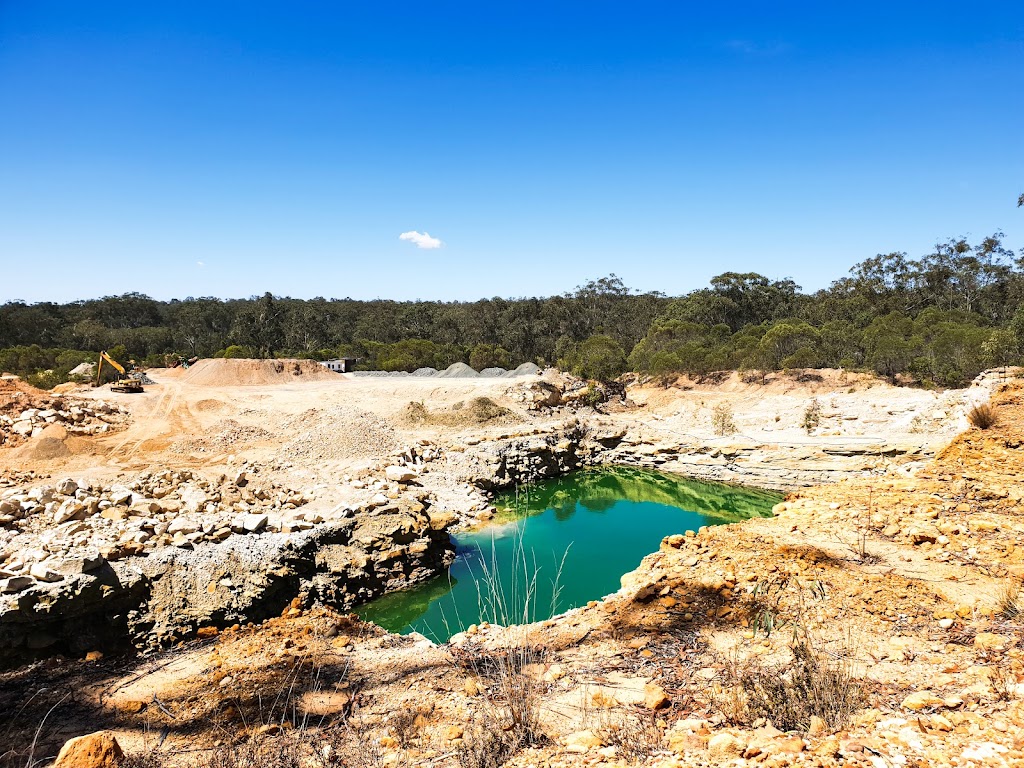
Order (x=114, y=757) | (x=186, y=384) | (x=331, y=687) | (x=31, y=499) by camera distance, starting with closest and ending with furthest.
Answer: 1. (x=114, y=757)
2. (x=331, y=687)
3. (x=31, y=499)
4. (x=186, y=384)

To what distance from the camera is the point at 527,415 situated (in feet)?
72.8

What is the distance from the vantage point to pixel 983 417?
12828 millimetres

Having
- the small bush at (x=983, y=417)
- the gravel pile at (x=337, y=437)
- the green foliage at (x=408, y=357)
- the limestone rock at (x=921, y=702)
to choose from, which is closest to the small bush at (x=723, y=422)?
the small bush at (x=983, y=417)

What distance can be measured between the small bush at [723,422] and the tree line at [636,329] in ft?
21.9

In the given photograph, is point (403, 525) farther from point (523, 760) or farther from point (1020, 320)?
point (1020, 320)

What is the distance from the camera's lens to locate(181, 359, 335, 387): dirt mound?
2934cm

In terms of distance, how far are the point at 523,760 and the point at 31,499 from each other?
1131 cm

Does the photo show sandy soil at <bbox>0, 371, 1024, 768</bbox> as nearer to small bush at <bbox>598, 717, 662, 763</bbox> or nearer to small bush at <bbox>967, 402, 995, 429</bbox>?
small bush at <bbox>598, 717, 662, 763</bbox>

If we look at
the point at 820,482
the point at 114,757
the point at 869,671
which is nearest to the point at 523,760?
the point at 114,757

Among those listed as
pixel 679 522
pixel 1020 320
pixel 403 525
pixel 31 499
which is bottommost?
pixel 679 522

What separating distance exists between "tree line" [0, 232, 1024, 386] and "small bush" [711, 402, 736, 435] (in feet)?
21.9

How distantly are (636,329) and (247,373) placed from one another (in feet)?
108

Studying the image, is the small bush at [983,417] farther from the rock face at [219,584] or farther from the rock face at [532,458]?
the rock face at [219,584]

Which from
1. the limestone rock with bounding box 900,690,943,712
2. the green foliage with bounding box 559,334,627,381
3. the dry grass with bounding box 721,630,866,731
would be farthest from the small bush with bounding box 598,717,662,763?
the green foliage with bounding box 559,334,627,381
